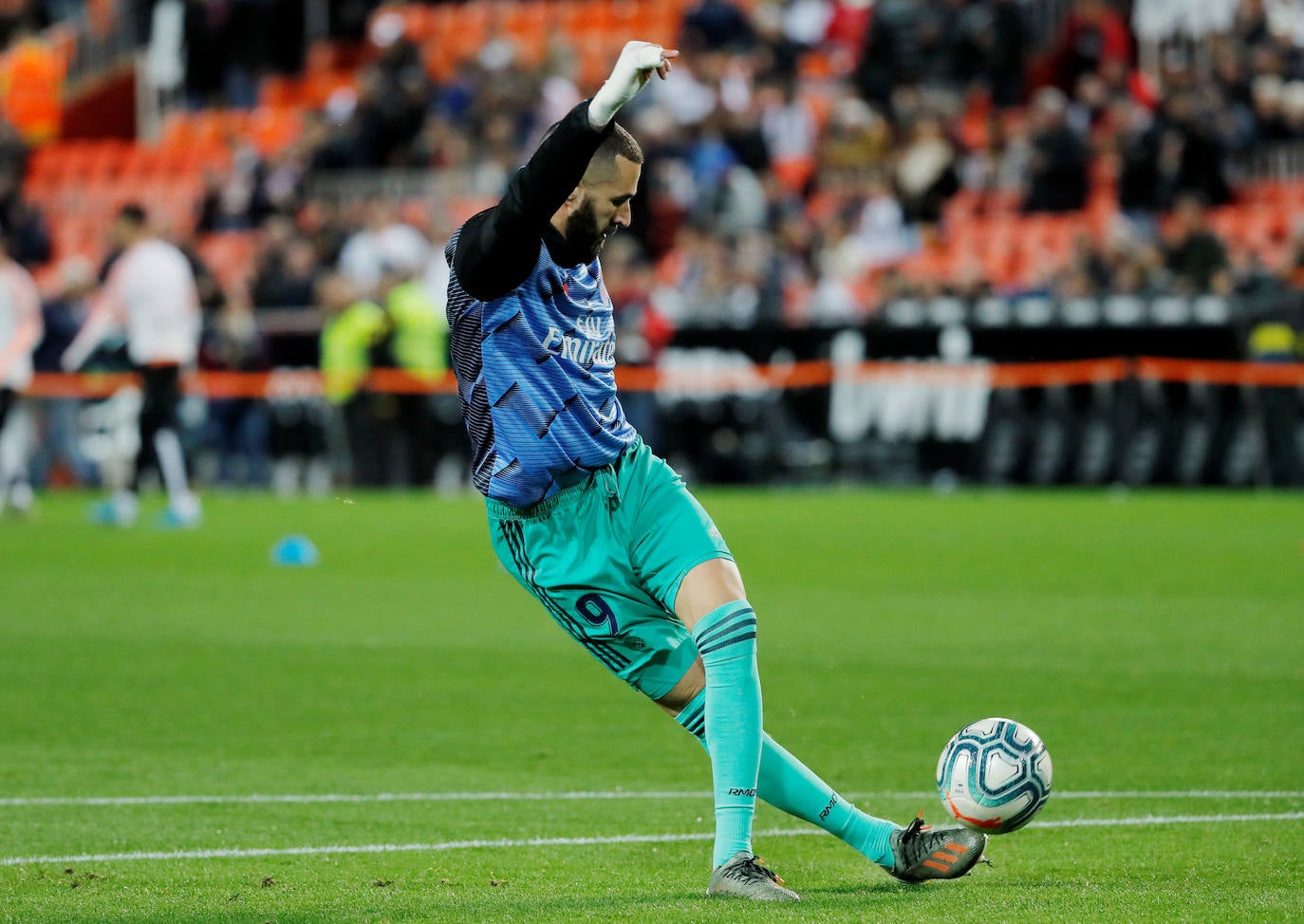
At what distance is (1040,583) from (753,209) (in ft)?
40.3

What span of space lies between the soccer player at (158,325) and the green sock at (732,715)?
13624mm

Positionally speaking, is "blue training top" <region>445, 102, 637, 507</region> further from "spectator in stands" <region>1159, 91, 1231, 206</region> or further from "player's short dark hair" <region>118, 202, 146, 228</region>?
"spectator in stands" <region>1159, 91, 1231, 206</region>

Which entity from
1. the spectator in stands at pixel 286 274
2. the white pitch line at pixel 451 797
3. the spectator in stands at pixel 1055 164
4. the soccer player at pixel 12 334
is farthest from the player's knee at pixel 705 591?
the spectator in stands at pixel 286 274

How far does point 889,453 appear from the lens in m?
23.1

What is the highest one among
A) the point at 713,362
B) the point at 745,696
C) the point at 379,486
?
the point at 745,696

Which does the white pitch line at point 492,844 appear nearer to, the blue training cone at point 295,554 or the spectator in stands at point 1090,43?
the blue training cone at point 295,554

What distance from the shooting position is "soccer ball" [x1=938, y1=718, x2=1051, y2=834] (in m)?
5.90

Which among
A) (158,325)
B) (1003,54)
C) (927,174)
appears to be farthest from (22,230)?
(1003,54)

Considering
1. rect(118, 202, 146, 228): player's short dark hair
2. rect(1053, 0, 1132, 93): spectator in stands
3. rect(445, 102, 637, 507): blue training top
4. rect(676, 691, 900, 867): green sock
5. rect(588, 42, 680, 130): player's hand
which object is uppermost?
rect(1053, 0, 1132, 93): spectator in stands

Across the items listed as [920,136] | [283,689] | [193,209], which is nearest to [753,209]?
[920,136]

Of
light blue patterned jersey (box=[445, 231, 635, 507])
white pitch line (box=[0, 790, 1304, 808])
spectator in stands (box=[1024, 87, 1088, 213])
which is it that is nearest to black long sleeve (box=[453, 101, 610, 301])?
light blue patterned jersey (box=[445, 231, 635, 507])

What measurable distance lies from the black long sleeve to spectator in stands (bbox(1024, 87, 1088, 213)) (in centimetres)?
1903

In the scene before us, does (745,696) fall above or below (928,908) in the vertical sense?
above

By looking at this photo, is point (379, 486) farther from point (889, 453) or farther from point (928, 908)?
point (928, 908)
